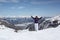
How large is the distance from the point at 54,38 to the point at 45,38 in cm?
54

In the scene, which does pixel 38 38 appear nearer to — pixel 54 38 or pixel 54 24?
pixel 54 38

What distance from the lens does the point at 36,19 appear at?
36.5 ft

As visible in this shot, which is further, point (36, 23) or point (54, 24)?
point (54, 24)

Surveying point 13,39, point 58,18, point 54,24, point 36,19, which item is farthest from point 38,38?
point 58,18

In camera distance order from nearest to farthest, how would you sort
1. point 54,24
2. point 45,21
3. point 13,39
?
point 13,39, point 54,24, point 45,21

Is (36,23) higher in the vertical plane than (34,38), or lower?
higher

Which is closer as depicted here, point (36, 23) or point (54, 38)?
point (54, 38)

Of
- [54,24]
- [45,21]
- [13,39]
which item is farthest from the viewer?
[45,21]

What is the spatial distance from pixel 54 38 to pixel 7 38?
283cm

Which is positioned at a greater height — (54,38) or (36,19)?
(36,19)

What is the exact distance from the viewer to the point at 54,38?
27.8 ft

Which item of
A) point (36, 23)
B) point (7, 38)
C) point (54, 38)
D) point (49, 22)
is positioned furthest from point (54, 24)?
point (7, 38)

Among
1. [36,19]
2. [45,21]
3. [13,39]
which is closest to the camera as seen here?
[13,39]

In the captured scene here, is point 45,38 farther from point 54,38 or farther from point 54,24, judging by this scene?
point 54,24
